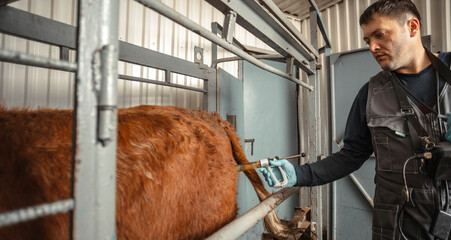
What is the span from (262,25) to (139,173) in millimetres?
828

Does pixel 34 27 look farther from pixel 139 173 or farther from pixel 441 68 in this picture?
pixel 441 68

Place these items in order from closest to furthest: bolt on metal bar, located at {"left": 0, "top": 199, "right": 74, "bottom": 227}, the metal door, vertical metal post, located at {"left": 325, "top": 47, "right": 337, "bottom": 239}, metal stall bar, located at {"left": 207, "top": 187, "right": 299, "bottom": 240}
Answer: bolt on metal bar, located at {"left": 0, "top": 199, "right": 74, "bottom": 227}
metal stall bar, located at {"left": 207, "top": 187, "right": 299, "bottom": 240}
the metal door
vertical metal post, located at {"left": 325, "top": 47, "right": 337, "bottom": 239}

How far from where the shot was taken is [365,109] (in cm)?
125

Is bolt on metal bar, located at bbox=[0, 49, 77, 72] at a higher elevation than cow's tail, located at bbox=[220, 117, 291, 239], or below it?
higher

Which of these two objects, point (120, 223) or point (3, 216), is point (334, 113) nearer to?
point (120, 223)

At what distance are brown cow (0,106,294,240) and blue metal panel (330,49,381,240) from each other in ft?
7.17

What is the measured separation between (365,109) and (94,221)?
1306 millimetres

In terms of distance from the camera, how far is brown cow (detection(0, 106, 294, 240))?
1.62ft

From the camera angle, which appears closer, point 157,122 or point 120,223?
point 120,223

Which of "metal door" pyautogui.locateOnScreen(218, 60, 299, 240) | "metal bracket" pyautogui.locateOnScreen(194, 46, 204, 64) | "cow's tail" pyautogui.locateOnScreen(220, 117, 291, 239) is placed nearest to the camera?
"cow's tail" pyautogui.locateOnScreen(220, 117, 291, 239)

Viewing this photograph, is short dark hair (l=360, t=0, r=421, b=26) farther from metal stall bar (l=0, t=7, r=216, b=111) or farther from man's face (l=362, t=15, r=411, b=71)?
metal stall bar (l=0, t=7, r=216, b=111)

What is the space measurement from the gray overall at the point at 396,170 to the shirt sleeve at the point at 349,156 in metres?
0.11

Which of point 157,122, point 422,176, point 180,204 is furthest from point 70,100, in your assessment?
point 422,176

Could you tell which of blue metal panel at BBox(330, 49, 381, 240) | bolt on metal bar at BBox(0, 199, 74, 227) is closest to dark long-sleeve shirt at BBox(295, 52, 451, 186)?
bolt on metal bar at BBox(0, 199, 74, 227)
